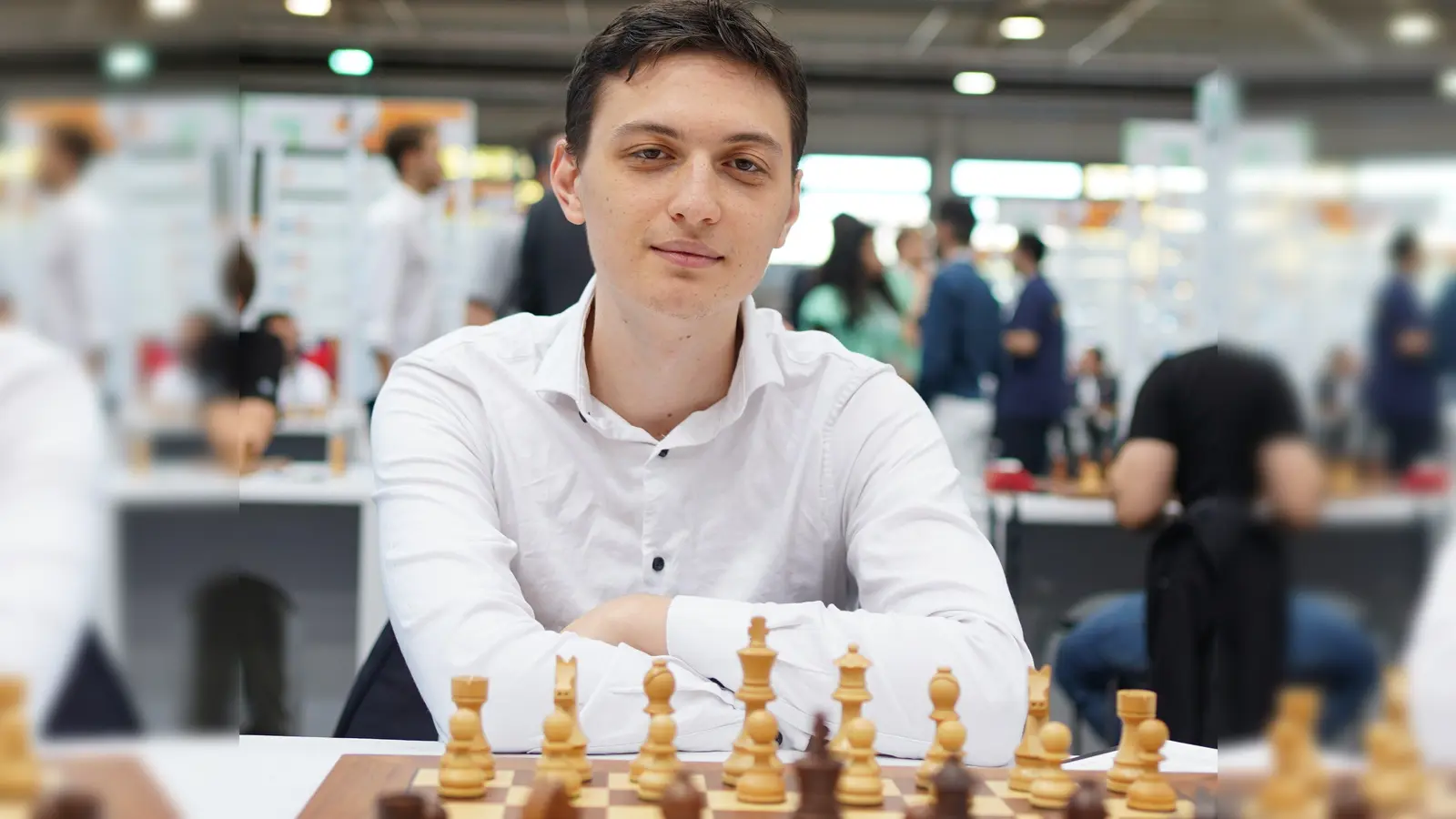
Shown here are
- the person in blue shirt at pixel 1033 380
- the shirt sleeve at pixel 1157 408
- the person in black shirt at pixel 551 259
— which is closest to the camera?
the shirt sleeve at pixel 1157 408

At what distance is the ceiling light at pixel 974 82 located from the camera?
11227 millimetres

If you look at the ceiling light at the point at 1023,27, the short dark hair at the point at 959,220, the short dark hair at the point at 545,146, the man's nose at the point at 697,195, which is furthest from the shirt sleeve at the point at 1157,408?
the ceiling light at the point at 1023,27

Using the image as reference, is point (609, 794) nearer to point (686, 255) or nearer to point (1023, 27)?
point (686, 255)

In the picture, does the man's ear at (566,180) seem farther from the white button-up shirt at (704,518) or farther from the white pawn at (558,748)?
the white pawn at (558,748)

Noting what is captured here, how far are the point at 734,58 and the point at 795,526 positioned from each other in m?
0.62

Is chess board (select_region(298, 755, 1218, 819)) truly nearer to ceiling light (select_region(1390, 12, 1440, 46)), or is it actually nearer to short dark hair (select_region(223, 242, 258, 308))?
short dark hair (select_region(223, 242, 258, 308))

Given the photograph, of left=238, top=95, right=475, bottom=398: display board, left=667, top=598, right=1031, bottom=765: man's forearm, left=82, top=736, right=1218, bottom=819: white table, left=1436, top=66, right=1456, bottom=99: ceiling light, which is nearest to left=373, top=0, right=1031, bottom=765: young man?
left=667, top=598, right=1031, bottom=765: man's forearm

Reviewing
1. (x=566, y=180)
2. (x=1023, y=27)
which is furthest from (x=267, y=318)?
(x=1023, y=27)

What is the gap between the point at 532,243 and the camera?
385 centimetres

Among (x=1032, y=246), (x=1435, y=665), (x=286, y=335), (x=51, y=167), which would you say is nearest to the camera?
(x=51, y=167)

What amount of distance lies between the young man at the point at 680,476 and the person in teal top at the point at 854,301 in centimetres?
363

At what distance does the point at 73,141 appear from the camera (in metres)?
0.50

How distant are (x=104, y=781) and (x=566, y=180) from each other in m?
1.42

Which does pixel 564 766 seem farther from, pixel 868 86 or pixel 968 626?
pixel 868 86
